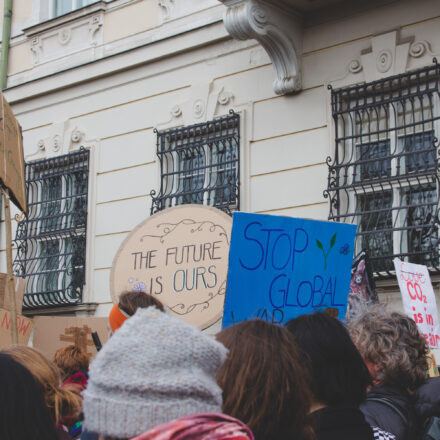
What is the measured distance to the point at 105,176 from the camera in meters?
7.76

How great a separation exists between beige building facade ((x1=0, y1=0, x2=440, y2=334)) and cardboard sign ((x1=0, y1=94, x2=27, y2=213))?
214cm

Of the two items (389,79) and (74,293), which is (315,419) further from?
(74,293)

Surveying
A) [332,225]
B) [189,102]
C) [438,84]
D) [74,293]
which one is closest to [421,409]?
[332,225]

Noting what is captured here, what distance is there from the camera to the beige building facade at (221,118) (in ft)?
19.7

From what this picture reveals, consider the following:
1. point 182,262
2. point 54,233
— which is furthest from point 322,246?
point 54,233

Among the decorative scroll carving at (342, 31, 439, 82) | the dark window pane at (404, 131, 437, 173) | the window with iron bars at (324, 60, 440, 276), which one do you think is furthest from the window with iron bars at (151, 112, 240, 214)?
the dark window pane at (404, 131, 437, 173)

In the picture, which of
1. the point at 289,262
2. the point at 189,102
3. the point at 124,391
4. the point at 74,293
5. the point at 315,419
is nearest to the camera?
the point at 124,391

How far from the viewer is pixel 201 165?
7.23 m

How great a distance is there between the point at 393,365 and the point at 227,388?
4.14ft

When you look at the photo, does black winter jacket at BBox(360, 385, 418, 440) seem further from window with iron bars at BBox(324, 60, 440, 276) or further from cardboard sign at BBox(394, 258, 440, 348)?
window with iron bars at BBox(324, 60, 440, 276)

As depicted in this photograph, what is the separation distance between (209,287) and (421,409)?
155 cm

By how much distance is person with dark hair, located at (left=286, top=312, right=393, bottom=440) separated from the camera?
89.7 inches

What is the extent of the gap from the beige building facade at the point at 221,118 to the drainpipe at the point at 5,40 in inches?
2.3

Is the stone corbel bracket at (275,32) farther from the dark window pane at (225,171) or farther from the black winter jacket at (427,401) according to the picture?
the black winter jacket at (427,401)
